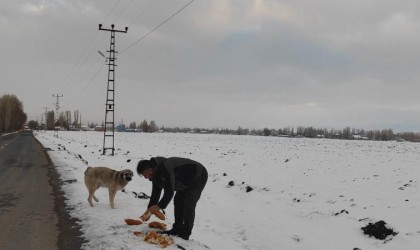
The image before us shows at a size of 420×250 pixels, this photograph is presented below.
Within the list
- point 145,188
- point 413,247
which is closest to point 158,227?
point 413,247

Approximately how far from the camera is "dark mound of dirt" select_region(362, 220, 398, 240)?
8.96 m

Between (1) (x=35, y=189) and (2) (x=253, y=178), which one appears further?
(2) (x=253, y=178)

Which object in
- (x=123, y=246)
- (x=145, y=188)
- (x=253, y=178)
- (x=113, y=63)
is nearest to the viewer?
(x=123, y=246)

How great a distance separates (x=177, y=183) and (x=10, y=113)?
132448 millimetres

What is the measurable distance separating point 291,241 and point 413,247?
8.19 feet

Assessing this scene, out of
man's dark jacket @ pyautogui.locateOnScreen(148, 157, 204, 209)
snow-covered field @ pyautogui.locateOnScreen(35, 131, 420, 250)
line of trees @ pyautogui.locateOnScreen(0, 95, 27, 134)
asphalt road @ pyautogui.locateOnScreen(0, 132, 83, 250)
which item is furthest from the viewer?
line of trees @ pyautogui.locateOnScreen(0, 95, 27, 134)

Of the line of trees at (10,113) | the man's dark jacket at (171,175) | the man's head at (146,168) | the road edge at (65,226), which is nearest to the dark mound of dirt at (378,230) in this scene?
the man's dark jacket at (171,175)

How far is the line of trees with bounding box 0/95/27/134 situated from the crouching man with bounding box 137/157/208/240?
408 ft

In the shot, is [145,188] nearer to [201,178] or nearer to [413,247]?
[201,178]

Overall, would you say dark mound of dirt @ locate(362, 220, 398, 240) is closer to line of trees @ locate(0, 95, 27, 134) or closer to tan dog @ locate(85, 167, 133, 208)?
tan dog @ locate(85, 167, 133, 208)

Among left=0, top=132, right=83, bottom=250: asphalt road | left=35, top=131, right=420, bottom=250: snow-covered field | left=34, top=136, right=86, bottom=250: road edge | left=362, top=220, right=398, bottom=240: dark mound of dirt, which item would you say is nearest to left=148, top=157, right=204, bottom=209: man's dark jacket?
left=35, top=131, right=420, bottom=250: snow-covered field

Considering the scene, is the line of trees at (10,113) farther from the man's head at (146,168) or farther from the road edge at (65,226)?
the man's head at (146,168)

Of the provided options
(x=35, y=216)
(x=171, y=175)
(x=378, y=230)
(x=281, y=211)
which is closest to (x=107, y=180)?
(x=35, y=216)

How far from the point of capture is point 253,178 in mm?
16766
